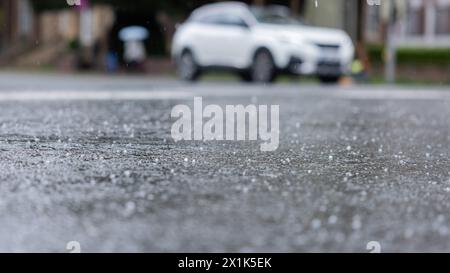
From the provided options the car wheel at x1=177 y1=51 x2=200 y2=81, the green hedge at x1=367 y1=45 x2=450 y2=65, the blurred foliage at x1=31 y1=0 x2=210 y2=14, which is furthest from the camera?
the blurred foliage at x1=31 y1=0 x2=210 y2=14

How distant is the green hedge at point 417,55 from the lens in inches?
1182

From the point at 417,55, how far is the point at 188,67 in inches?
463

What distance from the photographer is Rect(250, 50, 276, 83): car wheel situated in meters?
19.2

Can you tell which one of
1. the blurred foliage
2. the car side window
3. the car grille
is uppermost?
the blurred foliage

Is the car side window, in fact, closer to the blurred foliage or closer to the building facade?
the blurred foliage

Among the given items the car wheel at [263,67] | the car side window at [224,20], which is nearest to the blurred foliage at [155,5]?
the car side window at [224,20]

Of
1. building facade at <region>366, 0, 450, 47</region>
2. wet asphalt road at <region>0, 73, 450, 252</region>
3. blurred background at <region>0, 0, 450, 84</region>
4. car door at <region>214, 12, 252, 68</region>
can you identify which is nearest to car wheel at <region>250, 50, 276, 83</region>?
car door at <region>214, 12, 252, 68</region>

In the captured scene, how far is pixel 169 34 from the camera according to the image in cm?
3581

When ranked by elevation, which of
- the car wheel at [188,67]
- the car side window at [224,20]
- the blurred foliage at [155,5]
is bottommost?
the car wheel at [188,67]

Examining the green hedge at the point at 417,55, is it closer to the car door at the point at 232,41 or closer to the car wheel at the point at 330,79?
the car wheel at the point at 330,79

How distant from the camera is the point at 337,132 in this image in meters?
8.30

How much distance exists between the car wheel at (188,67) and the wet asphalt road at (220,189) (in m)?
Result: 12.0

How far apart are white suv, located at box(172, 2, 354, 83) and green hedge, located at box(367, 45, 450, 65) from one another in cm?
1041

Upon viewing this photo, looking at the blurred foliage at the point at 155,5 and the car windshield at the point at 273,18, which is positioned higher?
the blurred foliage at the point at 155,5
